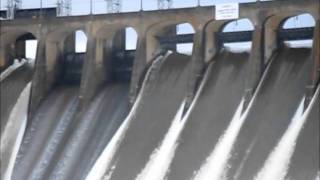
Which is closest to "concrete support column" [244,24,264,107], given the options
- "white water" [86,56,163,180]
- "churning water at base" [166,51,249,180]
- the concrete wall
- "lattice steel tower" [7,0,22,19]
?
the concrete wall

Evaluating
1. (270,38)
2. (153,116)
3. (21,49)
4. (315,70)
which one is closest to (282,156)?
(315,70)

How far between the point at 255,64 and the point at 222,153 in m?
3.48

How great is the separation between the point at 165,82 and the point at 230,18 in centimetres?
331

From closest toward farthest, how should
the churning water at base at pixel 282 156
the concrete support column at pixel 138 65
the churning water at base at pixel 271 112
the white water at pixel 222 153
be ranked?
the churning water at base at pixel 282 156, the churning water at base at pixel 271 112, the white water at pixel 222 153, the concrete support column at pixel 138 65

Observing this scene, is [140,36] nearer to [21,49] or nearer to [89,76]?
[89,76]

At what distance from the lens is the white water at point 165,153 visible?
2311 cm

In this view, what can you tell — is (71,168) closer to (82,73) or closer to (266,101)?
(82,73)

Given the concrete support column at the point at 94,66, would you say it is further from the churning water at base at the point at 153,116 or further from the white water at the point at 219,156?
the white water at the point at 219,156

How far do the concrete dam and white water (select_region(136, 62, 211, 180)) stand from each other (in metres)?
0.04

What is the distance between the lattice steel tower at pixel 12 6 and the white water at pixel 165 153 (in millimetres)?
11326

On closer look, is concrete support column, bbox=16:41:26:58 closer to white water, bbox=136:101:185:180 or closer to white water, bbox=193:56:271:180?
white water, bbox=136:101:185:180

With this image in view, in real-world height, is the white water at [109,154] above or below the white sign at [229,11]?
below

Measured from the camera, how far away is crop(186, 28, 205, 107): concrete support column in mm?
25531

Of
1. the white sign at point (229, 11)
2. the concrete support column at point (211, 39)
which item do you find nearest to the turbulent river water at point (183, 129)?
the concrete support column at point (211, 39)
